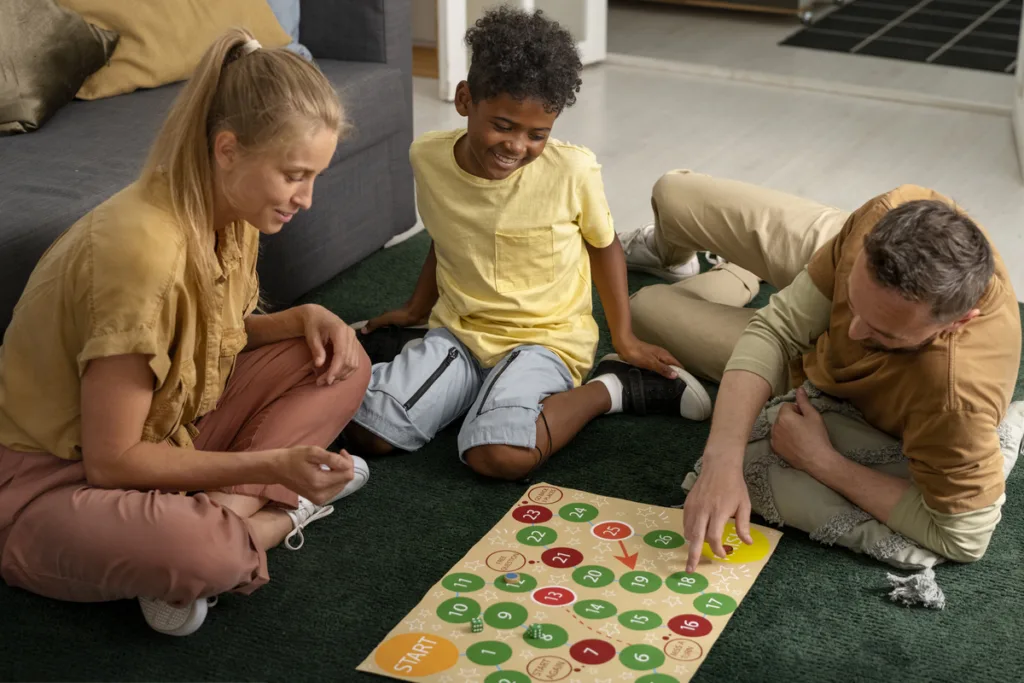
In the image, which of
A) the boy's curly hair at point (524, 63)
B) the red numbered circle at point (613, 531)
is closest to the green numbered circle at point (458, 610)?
the red numbered circle at point (613, 531)

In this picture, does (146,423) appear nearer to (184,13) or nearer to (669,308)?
(669,308)

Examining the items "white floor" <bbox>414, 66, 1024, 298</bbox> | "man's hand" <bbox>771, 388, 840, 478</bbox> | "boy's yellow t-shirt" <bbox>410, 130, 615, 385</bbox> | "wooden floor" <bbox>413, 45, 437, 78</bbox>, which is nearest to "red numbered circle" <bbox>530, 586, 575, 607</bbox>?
"man's hand" <bbox>771, 388, 840, 478</bbox>

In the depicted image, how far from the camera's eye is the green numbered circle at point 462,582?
57.3 inches

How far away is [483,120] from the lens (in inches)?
66.7

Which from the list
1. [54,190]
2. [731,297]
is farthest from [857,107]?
[54,190]

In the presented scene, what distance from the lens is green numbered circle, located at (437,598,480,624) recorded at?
140 centimetres

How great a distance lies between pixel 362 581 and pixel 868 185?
1.94 meters

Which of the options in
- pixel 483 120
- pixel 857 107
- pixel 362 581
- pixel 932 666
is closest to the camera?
pixel 932 666

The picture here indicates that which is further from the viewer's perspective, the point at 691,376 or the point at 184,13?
the point at 184,13

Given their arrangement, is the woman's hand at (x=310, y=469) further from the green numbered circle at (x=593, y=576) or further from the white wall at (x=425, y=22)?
the white wall at (x=425, y=22)

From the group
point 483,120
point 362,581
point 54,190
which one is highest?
point 483,120

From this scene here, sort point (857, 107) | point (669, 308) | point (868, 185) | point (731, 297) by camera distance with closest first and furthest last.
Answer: point (669, 308)
point (731, 297)
point (868, 185)
point (857, 107)

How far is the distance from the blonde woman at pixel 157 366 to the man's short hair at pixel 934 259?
0.65m

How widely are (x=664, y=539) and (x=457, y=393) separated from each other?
17.1 inches
